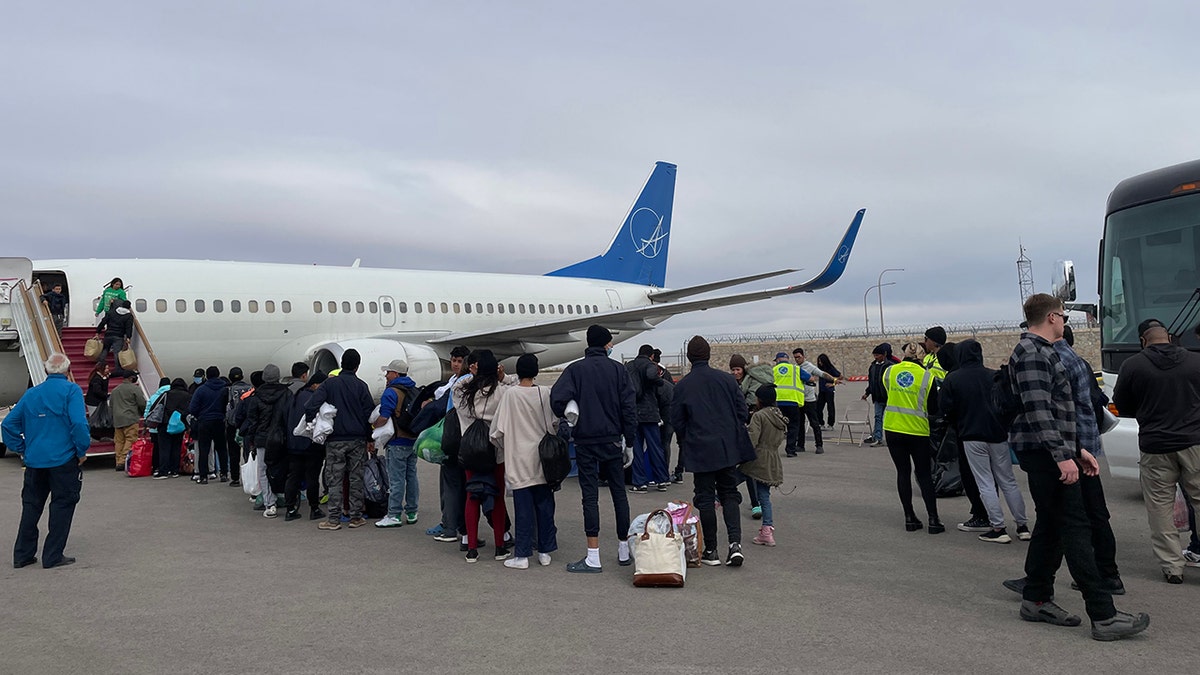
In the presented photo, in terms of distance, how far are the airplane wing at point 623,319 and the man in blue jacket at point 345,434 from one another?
790 centimetres

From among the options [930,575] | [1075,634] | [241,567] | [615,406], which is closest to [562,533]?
[615,406]

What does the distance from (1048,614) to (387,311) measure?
1529 centimetres

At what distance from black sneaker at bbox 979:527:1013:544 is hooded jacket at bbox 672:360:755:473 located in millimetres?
2190

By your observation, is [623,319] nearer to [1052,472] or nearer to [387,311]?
[387,311]

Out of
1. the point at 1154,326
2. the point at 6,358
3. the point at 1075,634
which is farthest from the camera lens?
the point at 6,358

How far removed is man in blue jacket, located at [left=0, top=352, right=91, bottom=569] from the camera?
5.93 m

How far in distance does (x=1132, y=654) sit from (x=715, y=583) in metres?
2.35

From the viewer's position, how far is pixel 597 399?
5938 millimetres

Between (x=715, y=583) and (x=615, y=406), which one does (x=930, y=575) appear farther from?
(x=615, y=406)

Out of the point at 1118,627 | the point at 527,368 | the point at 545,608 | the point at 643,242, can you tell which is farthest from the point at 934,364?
the point at 643,242

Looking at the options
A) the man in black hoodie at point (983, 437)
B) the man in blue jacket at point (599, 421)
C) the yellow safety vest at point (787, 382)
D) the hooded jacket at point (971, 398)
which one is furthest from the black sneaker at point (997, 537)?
the yellow safety vest at point (787, 382)

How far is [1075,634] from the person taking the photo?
4188 millimetres

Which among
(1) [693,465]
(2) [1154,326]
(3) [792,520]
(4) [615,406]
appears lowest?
(3) [792,520]

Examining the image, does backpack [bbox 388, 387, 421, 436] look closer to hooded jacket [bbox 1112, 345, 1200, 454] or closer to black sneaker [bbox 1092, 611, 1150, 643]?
black sneaker [bbox 1092, 611, 1150, 643]
